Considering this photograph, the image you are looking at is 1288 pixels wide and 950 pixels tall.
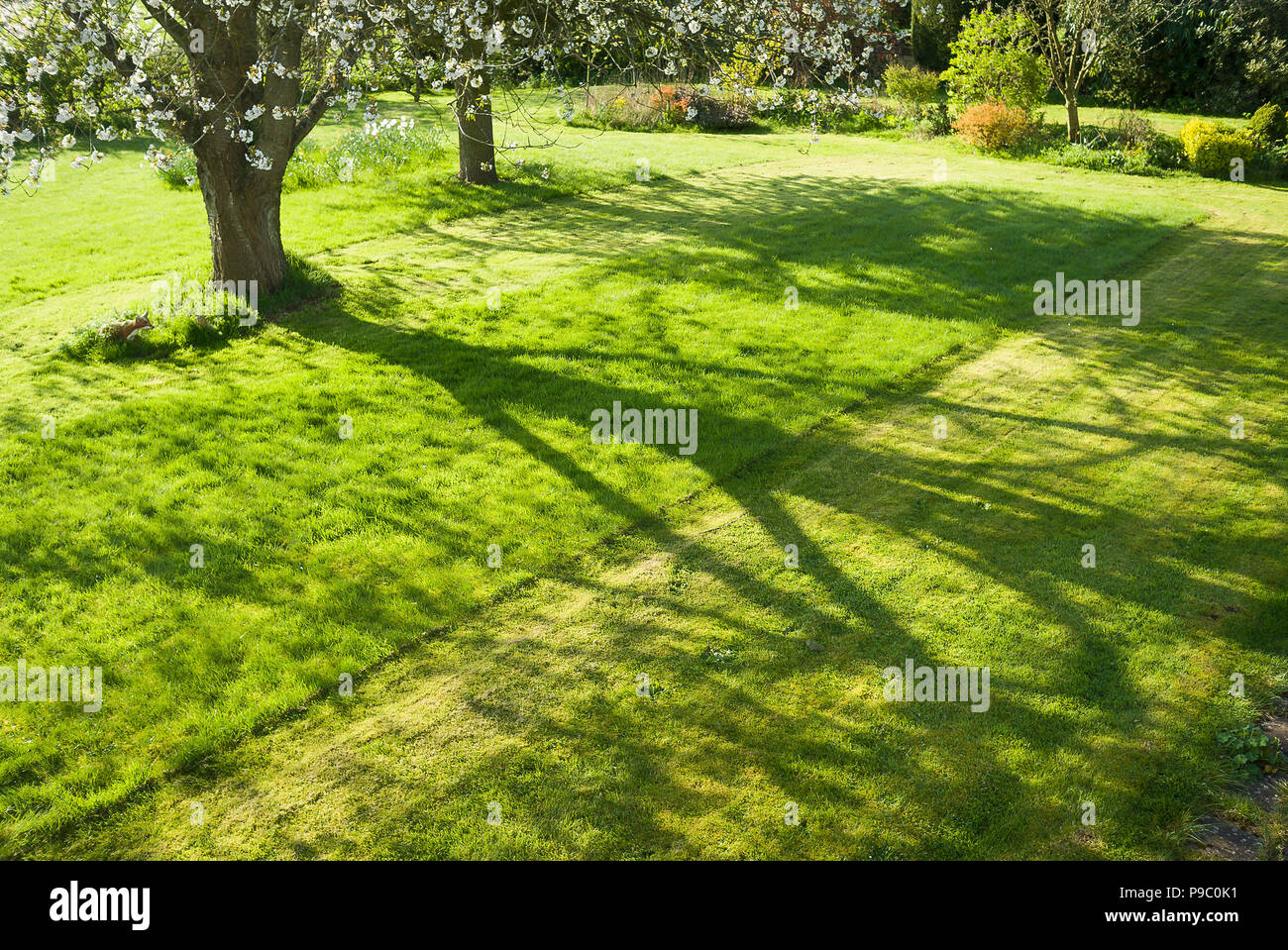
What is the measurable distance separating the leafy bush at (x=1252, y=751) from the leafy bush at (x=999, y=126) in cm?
2389

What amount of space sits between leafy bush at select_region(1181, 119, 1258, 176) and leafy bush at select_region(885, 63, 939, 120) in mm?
10140

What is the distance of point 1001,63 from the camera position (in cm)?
2594

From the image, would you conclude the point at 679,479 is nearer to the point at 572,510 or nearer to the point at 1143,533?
the point at 572,510

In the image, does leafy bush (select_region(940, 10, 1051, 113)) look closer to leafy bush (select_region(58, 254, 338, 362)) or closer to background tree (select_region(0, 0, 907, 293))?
background tree (select_region(0, 0, 907, 293))

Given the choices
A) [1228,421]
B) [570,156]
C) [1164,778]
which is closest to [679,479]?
[1164,778]

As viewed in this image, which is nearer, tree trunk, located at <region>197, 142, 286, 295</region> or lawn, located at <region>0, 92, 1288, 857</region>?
lawn, located at <region>0, 92, 1288, 857</region>

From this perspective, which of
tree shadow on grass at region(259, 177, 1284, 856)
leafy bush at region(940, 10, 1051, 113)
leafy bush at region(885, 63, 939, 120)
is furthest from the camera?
leafy bush at region(885, 63, 939, 120)

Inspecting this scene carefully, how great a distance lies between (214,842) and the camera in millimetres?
5484

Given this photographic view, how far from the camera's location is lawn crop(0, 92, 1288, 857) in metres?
5.80

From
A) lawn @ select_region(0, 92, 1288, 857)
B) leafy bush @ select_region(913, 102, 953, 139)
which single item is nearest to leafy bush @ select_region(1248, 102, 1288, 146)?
leafy bush @ select_region(913, 102, 953, 139)

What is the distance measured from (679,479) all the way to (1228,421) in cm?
703

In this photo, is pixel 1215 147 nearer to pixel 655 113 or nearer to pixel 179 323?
pixel 655 113

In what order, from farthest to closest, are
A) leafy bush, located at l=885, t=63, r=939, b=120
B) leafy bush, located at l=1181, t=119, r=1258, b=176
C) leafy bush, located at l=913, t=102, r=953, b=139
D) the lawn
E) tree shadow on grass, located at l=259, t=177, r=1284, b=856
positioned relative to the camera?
leafy bush, located at l=885, t=63, r=939, b=120
leafy bush, located at l=913, t=102, r=953, b=139
leafy bush, located at l=1181, t=119, r=1258, b=176
tree shadow on grass, located at l=259, t=177, r=1284, b=856
the lawn

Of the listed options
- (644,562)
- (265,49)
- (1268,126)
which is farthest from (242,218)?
(1268,126)
